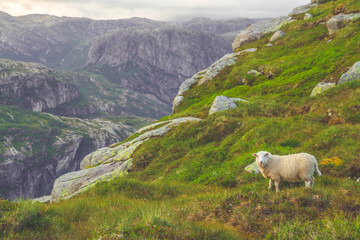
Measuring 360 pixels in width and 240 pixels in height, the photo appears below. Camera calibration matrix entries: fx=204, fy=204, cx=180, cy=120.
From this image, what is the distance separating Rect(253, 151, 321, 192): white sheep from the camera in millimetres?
9102

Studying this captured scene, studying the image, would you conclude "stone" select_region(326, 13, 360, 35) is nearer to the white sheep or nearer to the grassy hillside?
the grassy hillside

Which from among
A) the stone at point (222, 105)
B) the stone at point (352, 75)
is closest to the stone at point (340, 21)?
the stone at point (352, 75)

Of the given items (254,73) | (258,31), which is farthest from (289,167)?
(258,31)

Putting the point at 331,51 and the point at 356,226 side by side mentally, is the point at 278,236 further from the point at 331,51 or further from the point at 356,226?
the point at 331,51

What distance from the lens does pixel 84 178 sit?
81.0 ft

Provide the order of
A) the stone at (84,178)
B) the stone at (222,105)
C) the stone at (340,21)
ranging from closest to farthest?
the stone at (84,178) → the stone at (222,105) → the stone at (340,21)

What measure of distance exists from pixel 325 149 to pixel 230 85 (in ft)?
116

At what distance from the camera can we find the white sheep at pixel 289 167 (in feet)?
29.9

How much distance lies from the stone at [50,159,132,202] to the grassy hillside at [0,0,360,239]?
6.50 feet

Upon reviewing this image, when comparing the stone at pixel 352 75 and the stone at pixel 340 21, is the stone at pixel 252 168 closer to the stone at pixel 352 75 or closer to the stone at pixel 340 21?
Answer: the stone at pixel 352 75

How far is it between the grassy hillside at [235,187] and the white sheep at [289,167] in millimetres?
517

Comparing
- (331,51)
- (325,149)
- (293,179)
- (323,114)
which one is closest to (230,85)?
(331,51)

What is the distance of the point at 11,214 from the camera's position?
635 cm

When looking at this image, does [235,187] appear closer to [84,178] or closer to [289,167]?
[289,167]
